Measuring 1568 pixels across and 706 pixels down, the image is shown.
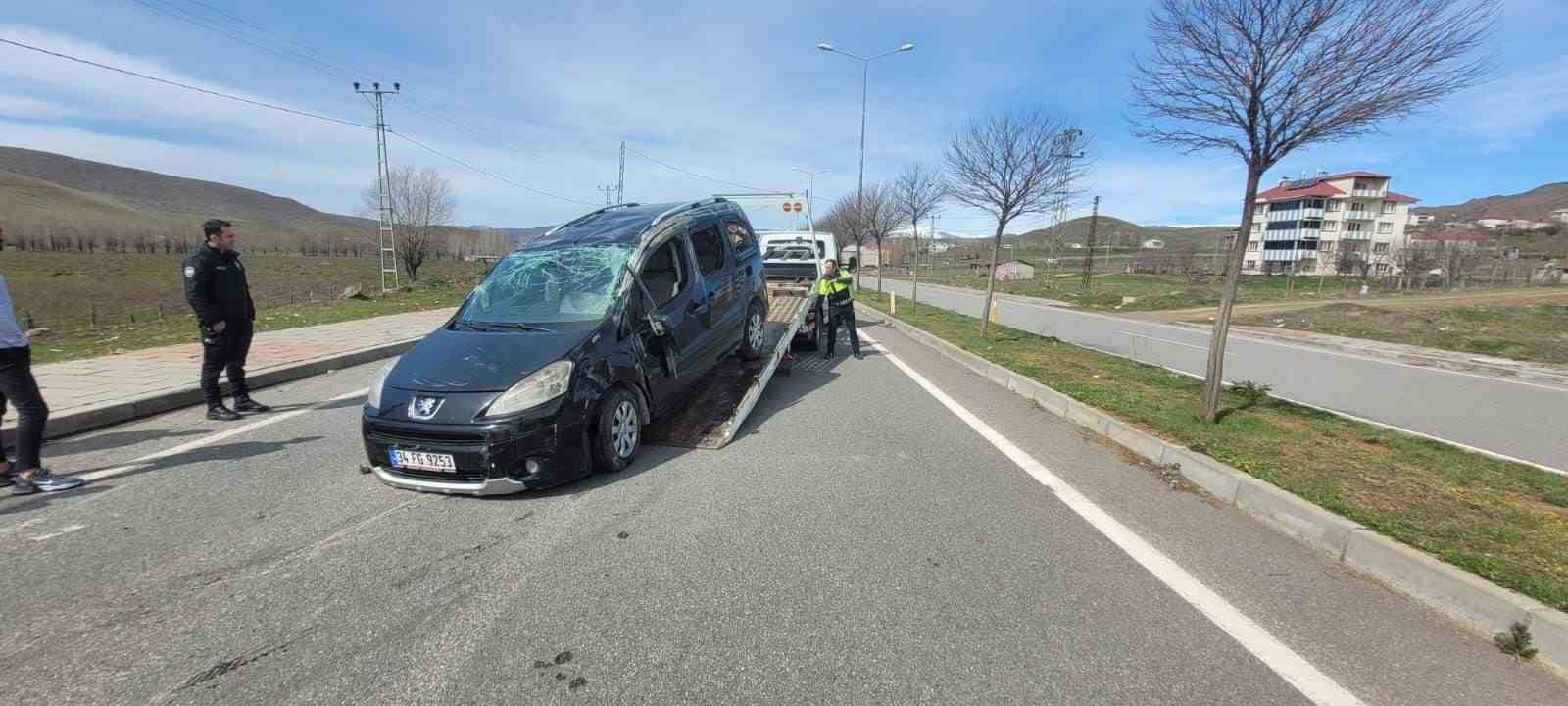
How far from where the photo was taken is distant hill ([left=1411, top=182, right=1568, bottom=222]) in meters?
124

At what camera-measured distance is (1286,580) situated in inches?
132

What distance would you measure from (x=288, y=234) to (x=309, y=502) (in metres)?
150

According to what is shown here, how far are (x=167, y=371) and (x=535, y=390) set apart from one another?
7145 mm

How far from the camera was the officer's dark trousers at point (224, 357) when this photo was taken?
20.5ft

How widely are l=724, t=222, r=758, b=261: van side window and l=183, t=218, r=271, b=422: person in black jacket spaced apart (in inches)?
194

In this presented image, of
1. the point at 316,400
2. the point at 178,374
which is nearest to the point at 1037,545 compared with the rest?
the point at 316,400

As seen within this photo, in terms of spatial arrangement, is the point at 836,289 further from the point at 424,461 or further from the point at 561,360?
the point at 424,461

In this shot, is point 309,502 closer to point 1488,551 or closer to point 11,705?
point 11,705

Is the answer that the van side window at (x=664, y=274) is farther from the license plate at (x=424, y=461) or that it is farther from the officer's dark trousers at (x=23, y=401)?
the officer's dark trousers at (x=23, y=401)

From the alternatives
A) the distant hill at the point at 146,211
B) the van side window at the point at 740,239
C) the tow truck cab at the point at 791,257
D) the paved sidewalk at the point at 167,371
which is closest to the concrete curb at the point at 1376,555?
the van side window at the point at 740,239

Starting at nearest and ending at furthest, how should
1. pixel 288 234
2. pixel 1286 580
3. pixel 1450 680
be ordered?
pixel 1450 680 < pixel 1286 580 < pixel 288 234

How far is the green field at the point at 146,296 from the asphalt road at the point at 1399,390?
18.7 m

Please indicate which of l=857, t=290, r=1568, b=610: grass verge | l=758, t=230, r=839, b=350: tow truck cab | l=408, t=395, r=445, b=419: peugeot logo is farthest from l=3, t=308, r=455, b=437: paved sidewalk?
l=857, t=290, r=1568, b=610: grass verge

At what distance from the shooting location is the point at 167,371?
801 centimetres
